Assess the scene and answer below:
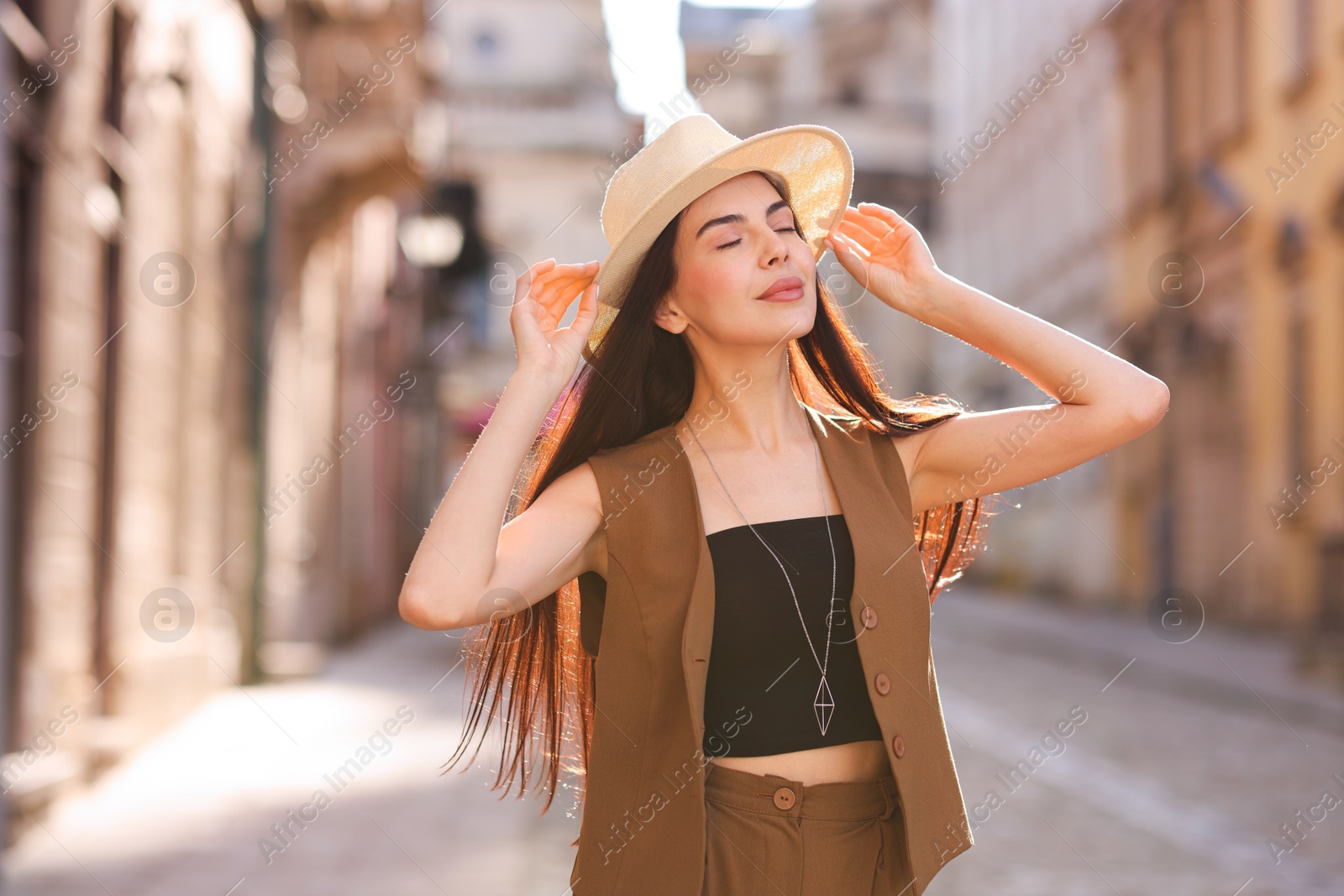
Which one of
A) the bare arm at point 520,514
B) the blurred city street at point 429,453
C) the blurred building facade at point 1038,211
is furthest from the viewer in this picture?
the blurred building facade at point 1038,211

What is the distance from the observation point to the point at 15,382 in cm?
674

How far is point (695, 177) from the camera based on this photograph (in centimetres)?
253

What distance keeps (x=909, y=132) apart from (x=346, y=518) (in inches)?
1180

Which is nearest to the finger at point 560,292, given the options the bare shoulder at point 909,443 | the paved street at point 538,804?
the bare shoulder at point 909,443

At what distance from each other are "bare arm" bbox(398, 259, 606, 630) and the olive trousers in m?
0.45

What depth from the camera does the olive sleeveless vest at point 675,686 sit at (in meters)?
2.25

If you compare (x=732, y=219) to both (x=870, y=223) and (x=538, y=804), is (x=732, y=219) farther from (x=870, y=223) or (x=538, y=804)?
(x=538, y=804)

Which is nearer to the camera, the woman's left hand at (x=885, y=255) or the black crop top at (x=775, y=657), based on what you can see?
the black crop top at (x=775, y=657)

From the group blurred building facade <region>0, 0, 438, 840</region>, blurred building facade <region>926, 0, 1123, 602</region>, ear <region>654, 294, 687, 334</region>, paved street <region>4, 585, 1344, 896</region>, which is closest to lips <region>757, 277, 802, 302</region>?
ear <region>654, 294, 687, 334</region>

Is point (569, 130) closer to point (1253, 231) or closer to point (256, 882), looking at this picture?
point (1253, 231)

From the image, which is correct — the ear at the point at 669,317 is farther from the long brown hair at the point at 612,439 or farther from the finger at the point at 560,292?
the finger at the point at 560,292

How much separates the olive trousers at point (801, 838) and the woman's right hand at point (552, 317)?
28.6 inches

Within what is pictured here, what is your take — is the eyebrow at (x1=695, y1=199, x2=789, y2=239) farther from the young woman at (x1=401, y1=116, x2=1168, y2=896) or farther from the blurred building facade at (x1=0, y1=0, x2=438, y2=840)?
the blurred building facade at (x1=0, y1=0, x2=438, y2=840)

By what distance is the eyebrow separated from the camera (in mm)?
2568
